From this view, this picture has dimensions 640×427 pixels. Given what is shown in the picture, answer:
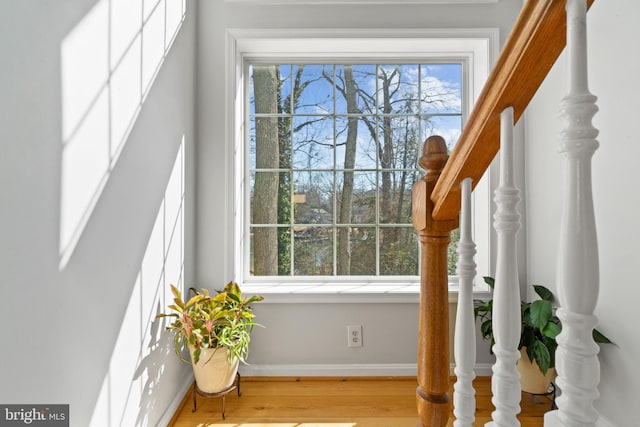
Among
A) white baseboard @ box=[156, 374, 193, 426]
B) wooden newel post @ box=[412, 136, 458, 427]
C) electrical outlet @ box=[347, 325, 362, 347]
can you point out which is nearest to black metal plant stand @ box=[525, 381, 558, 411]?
electrical outlet @ box=[347, 325, 362, 347]

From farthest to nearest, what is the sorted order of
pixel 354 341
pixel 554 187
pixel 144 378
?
pixel 354 341
pixel 554 187
pixel 144 378

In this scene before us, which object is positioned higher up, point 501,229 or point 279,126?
point 279,126

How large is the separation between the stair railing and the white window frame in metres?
1.12

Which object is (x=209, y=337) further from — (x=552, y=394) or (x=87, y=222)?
(x=552, y=394)

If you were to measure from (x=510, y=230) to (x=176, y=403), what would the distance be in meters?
1.72

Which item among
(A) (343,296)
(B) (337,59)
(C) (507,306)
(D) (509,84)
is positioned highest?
(B) (337,59)

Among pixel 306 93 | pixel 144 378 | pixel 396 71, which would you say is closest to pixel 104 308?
pixel 144 378

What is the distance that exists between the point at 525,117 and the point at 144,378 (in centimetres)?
240

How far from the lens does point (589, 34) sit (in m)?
1.50

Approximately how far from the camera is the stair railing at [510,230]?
44cm

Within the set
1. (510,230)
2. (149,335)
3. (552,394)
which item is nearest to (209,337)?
(149,335)

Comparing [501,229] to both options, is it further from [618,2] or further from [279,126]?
[279,126]

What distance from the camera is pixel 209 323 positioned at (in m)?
1.48

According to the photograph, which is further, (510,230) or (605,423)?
(605,423)
